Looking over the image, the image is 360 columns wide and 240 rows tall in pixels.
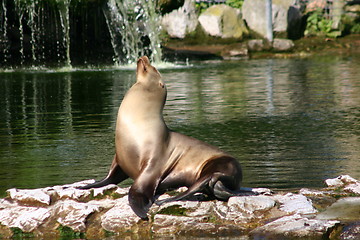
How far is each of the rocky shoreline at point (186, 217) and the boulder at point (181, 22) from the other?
971 inches

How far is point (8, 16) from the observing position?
2553cm

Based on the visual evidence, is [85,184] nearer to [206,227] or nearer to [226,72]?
[206,227]

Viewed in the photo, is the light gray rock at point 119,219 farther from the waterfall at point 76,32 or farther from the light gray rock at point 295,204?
the waterfall at point 76,32

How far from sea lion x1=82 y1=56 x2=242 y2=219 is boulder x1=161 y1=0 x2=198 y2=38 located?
79.5 ft

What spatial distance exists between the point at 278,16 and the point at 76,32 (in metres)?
8.68

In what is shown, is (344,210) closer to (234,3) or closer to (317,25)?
(317,25)

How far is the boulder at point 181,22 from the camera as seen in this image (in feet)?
98.5

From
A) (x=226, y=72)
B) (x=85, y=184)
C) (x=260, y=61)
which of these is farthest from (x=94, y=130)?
(x=260, y=61)

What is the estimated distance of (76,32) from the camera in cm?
2695

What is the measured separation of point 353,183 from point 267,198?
1027mm

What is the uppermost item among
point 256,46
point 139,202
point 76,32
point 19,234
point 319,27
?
point 319,27

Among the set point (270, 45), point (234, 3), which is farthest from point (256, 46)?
point (234, 3)

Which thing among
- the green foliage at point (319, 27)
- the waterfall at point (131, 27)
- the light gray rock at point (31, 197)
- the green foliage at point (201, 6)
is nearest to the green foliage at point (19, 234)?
the light gray rock at point (31, 197)

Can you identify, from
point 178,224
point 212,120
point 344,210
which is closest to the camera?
point 178,224
